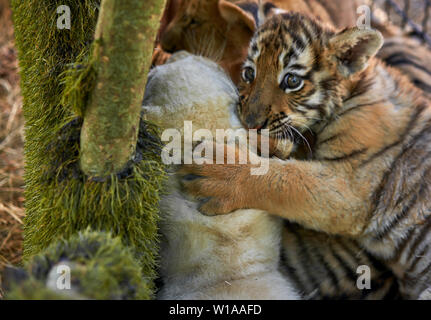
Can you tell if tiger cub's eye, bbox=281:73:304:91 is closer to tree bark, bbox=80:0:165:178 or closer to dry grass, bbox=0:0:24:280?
tree bark, bbox=80:0:165:178

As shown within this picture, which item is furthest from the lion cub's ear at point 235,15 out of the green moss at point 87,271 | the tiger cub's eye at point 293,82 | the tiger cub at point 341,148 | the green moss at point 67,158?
the green moss at point 87,271

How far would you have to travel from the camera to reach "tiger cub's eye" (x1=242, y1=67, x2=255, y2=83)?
217cm

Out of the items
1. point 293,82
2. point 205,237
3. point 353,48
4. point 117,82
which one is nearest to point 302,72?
point 293,82

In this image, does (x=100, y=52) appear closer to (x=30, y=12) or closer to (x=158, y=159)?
(x=158, y=159)

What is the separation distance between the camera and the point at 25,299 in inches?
49.1

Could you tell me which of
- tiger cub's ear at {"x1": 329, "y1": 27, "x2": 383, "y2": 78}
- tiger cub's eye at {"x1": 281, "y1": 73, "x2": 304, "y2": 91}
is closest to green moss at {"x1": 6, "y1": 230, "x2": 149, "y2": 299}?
tiger cub's eye at {"x1": 281, "y1": 73, "x2": 304, "y2": 91}

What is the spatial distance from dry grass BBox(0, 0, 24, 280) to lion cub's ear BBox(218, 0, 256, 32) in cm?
108

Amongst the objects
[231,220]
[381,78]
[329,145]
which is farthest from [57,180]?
[381,78]

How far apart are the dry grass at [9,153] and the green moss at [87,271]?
1427 mm

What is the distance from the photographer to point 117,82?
1.46 metres

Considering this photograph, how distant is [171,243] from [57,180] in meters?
0.51

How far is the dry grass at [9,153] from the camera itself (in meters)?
2.92

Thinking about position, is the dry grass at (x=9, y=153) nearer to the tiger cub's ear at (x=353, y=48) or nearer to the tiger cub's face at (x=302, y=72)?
the tiger cub's face at (x=302, y=72)

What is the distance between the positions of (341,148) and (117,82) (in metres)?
1.04
